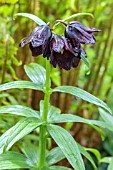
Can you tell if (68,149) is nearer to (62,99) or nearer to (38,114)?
(38,114)

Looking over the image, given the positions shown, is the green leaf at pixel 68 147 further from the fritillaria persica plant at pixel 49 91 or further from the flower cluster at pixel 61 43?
the flower cluster at pixel 61 43

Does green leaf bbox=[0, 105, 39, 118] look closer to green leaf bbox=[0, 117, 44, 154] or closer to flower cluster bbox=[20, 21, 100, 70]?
green leaf bbox=[0, 117, 44, 154]

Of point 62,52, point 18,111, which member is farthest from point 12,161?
point 62,52

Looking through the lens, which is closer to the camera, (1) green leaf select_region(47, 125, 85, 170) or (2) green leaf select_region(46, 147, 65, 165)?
(1) green leaf select_region(47, 125, 85, 170)

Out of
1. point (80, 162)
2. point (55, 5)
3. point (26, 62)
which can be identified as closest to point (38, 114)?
point (80, 162)

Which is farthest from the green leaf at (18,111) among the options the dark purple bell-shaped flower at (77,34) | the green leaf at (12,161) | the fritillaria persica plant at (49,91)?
the dark purple bell-shaped flower at (77,34)

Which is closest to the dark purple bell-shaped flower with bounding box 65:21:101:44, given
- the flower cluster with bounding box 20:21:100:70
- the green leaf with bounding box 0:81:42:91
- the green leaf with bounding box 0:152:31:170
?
the flower cluster with bounding box 20:21:100:70
